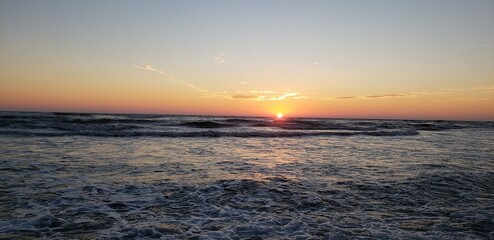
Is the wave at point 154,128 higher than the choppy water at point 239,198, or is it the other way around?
the wave at point 154,128

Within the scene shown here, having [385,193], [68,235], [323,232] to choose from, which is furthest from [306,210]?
[68,235]

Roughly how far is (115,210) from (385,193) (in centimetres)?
554

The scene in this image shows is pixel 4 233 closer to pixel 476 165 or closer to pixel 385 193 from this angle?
pixel 385 193

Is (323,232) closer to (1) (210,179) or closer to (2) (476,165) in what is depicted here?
(1) (210,179)

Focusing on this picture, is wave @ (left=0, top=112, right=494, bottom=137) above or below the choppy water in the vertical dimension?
above

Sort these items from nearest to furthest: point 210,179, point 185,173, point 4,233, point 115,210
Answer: point 4,233
point 115,210
point 210,179
point 185,173

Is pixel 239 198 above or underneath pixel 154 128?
underneath

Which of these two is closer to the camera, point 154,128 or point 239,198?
point 239,198

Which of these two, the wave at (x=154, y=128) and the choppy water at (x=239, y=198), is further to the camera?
the wave at (x=154, y=128)

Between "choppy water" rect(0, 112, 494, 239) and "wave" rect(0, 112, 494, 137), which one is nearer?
"choppy water" rect(0, 112, 494, 239)

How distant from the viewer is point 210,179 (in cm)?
823

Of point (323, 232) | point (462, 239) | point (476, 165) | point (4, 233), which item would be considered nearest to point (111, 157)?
point (4, 233)

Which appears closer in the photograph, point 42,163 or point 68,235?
point 68,235

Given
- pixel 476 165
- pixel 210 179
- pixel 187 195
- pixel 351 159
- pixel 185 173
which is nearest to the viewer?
pixel 187 195
